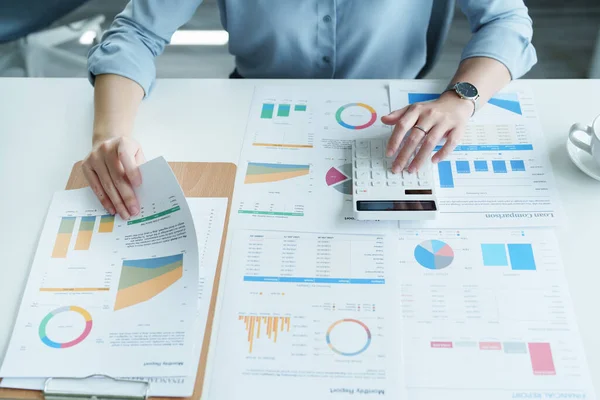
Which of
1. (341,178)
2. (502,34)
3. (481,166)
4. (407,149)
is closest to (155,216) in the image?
(341,178)

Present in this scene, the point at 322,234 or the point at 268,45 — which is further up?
the point at 268,45

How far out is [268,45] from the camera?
43.3 inches

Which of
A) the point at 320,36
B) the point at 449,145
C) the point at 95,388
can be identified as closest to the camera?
the point at 95,388

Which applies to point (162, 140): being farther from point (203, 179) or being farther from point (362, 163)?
point (362, 163)

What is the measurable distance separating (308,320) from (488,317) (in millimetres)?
219

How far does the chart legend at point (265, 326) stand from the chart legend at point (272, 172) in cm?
23

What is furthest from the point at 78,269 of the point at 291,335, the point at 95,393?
the point at 291,335

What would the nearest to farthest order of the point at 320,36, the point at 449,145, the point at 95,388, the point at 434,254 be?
the point at 95,388, the point at 434,254, the point at 449,145, the point at 320,36

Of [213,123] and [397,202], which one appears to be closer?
[397,202]

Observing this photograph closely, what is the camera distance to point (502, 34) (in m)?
0.96

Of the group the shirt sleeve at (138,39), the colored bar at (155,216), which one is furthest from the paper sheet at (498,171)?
the shirt sleeve at (138,39)

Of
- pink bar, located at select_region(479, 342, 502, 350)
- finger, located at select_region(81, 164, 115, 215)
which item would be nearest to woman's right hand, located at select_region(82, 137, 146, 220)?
finger, located at select_region(81, 164, 115, 215)

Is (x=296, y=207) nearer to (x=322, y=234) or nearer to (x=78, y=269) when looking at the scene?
(x=322, y=234)

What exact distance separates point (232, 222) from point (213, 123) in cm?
23
